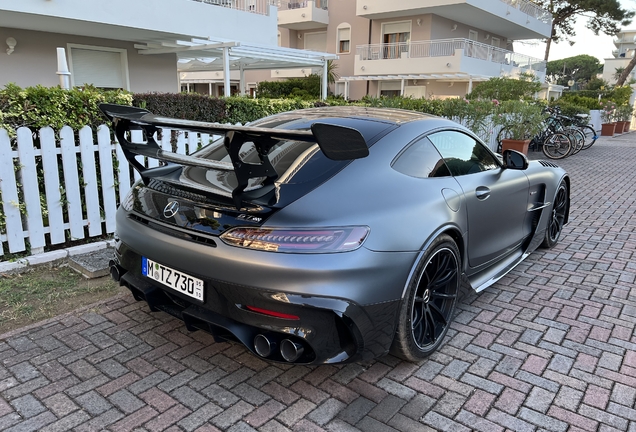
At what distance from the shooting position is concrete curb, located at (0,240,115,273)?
13.3ft

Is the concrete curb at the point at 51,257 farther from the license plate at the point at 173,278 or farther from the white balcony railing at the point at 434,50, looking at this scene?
the white balcony railing at the point at 434,50

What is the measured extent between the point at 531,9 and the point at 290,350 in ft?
115

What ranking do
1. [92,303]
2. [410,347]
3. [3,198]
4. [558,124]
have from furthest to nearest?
[558,124] < [3,198] < [92,303] < [410,347]

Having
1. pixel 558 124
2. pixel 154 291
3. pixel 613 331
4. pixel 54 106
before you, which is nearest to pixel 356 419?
pixel 154 291

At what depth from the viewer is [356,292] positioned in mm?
2248

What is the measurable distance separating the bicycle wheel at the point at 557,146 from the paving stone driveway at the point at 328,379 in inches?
423

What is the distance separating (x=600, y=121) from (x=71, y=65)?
2429cm

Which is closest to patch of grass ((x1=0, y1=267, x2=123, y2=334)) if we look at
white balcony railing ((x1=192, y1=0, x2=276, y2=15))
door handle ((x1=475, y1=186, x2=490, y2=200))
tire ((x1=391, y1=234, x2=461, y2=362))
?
tire ((x1=391, y1=234, x2=461, y2=362))

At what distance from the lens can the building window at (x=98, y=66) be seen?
12133 millimetres

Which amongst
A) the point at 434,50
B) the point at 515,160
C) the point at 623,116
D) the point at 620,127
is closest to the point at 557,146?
the point at 515,160

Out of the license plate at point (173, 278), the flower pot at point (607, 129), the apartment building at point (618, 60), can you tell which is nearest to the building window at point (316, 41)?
the flower pot at point (607, 129)

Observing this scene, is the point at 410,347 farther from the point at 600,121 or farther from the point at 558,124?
the point at 600,121

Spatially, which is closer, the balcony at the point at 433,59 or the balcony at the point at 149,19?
the balcony at the point at 149,19

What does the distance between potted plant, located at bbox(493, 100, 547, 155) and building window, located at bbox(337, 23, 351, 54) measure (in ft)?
62.6
